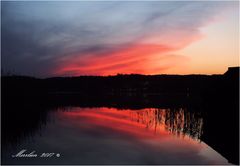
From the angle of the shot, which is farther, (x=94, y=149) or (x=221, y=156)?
(x=94, y=149)

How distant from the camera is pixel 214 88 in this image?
3281cm

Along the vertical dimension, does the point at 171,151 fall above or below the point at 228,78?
below

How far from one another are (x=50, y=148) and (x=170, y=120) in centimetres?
1197

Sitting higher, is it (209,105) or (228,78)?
(228,78)

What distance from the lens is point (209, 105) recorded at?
3331cm

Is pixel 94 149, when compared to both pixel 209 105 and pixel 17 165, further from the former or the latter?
pixel 209 105

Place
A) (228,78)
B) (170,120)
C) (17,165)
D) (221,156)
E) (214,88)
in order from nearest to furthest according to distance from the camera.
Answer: (17,165) → (221,156) → (170,120) → (228,78) → (214,88)

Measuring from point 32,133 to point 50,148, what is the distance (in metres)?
4.25

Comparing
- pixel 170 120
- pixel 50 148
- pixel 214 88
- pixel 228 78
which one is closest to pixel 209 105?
pixel 214 88

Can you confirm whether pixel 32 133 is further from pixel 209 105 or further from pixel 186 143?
pixel 209 105

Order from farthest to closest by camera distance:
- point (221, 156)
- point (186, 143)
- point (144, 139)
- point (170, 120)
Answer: point (170, 120) < point (144, 139) < point (186, 143) < point (221, 156)

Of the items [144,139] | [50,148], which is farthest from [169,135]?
[50,148]

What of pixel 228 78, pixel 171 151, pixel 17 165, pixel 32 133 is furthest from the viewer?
pixel 228 78

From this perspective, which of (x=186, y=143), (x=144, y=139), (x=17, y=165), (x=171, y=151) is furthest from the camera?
(x=144, y=139)
